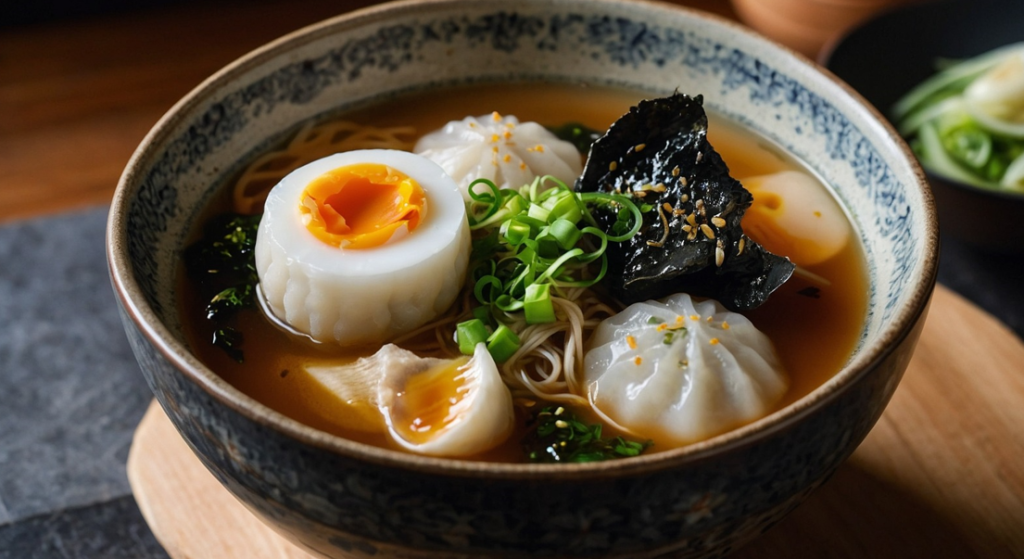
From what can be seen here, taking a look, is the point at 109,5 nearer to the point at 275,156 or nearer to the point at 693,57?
the point at 275,156

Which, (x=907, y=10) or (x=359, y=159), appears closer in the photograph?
(x=359, y=159)

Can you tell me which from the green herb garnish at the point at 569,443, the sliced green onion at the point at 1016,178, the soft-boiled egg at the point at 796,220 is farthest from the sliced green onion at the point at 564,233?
the sliced green onion at the point at 1016,178

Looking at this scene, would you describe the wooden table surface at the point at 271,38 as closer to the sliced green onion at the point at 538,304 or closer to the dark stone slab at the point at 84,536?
the sliced green onion at the point at 538,304

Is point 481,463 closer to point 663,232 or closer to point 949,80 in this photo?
point 663,232

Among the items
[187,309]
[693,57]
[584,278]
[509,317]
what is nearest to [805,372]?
[584,278]

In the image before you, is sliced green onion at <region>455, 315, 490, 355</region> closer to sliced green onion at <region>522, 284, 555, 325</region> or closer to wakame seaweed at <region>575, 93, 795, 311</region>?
sliced green onion at <region>522, 284, 555, 325</region>

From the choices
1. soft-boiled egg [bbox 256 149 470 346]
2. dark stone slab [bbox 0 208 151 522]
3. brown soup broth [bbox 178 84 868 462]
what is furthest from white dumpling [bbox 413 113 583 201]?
dark stone slab [bbox 0 208 151 522]

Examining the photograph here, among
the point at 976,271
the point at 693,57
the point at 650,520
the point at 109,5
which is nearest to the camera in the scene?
the point at 650,520
